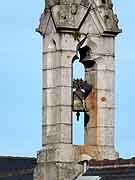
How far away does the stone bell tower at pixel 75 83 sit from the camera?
46688 mm

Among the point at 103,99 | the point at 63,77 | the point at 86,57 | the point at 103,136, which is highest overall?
the point at 86,57

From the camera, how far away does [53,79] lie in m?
47.3

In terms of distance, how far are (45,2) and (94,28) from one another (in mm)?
1962

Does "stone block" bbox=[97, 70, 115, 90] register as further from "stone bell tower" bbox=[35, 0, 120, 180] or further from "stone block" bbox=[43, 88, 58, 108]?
"stone block" bbox=[43, 88, 58, 108]

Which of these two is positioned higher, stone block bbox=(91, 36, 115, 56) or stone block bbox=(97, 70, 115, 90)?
stone block bbox=(91, 36, 115, 56)

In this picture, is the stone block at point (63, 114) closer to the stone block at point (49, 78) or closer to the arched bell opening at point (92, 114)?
the stone block at point (49, 78)

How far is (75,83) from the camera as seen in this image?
1871 inches

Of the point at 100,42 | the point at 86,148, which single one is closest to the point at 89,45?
the point at 100,42

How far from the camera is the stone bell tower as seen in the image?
46.7m

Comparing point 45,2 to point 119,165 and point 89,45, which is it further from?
point 119,165

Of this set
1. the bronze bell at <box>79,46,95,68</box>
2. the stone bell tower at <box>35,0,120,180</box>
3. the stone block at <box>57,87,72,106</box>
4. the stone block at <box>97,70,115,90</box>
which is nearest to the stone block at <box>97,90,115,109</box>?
the stone bell tower at <box>35,0,120,180</box>

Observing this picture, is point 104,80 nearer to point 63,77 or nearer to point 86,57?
point 86,57

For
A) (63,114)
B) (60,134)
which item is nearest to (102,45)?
(63,114)

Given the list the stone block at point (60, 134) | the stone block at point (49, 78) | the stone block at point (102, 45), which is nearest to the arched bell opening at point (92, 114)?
the stone block at point (102, 45)
